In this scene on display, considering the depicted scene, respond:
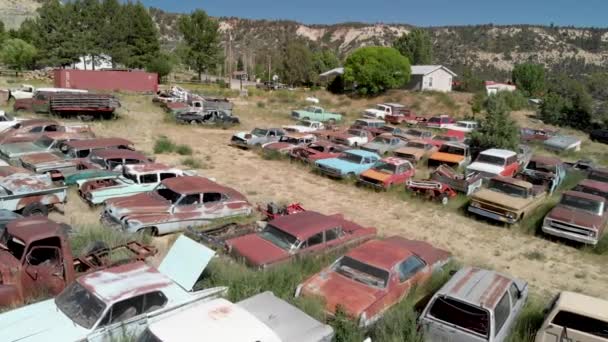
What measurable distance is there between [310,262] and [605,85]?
44.3m

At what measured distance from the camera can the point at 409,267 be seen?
8.19 metres

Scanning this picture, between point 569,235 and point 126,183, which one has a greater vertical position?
point 126,183

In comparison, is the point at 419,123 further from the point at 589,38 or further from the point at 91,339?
the point at 589,38

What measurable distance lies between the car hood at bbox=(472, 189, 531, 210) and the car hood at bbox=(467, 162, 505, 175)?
136 inches

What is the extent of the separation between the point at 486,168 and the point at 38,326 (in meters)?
17.1

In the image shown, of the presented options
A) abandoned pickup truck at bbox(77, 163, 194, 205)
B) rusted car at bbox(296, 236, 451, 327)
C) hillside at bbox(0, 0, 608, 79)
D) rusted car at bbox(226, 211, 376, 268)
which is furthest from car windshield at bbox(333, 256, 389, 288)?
hillside at bbox(0, 0, 608, 79)

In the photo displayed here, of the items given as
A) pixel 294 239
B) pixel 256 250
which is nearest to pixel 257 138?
pixel 294 239

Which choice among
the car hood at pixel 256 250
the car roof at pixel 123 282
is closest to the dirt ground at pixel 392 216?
the car hood at pixel 256 250

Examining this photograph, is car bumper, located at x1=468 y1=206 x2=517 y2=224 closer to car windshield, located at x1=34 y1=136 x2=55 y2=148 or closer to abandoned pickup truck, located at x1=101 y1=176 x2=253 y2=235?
abandoned pickup truck, located at x1=101 y1=176 x2=253 y2=235

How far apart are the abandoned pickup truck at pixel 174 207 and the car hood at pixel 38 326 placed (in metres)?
4.57

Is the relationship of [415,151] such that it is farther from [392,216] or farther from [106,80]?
[106,80]

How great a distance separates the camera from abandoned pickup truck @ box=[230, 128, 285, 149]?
2373 centimetres

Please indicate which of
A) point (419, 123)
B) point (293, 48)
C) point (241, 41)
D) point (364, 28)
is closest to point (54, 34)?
point (293, 48)

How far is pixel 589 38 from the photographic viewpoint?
136500mm
